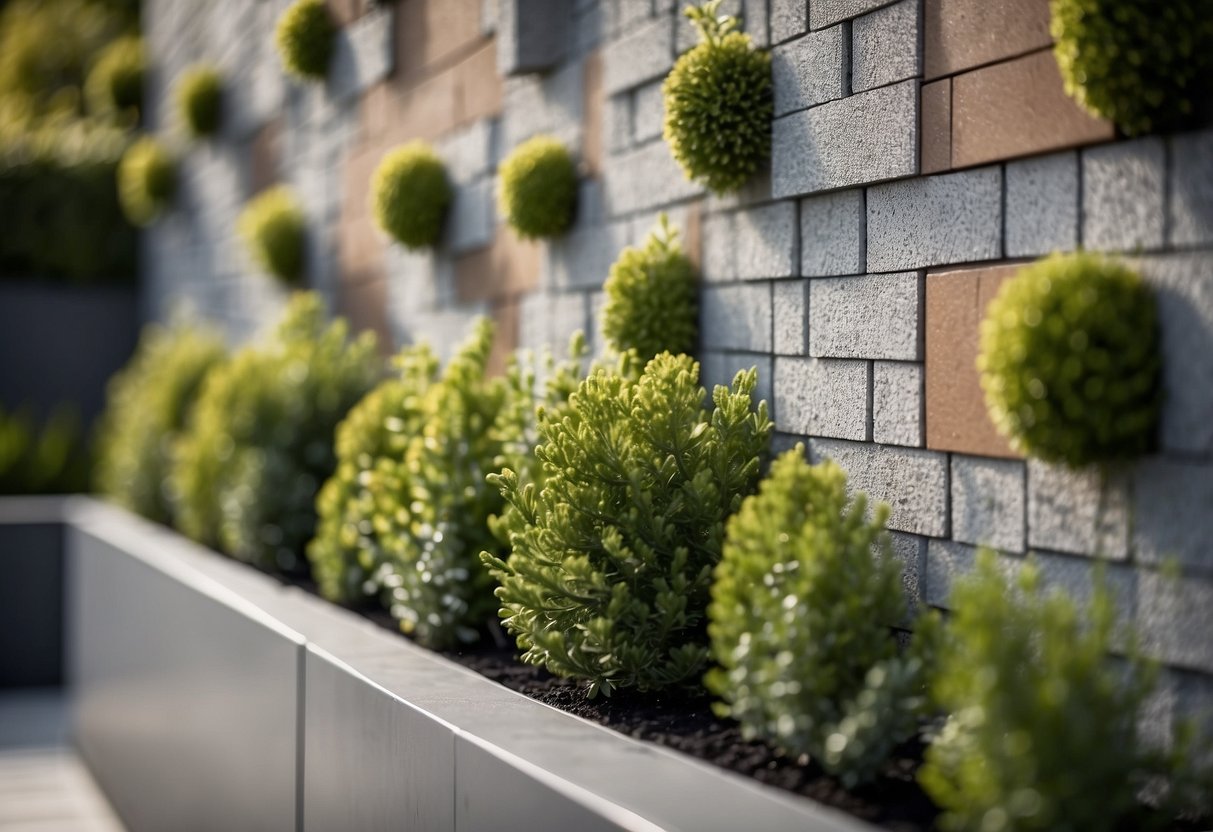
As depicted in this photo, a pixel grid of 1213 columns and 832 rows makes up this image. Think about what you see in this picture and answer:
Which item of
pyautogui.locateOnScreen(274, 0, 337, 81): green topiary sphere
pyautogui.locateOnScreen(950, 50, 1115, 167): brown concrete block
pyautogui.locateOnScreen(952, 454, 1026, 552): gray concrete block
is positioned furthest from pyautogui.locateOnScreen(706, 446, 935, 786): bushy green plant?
pyautogui.locateOnScreen(274, 0, 337, 81): green topiary sphere

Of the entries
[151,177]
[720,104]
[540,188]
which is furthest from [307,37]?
[151,177]

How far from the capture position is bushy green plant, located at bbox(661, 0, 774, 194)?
2740mm

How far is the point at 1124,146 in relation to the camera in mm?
1978

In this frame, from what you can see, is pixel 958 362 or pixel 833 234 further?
pixel 833 234

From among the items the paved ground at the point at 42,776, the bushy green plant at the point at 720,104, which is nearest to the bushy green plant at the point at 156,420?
the paved ground at the point at 42,776

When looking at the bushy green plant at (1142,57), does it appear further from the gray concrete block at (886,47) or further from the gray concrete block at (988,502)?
the gray concrete block at (988,502)

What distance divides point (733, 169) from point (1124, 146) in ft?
3.22

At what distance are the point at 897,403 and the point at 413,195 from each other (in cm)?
240

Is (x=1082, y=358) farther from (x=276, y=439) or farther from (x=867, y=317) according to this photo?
(x=276, y=439)

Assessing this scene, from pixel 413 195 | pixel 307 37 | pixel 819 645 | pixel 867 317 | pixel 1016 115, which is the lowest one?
pixel 819 645

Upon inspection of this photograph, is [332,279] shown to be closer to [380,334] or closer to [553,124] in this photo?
[380,334]

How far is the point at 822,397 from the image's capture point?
267 cm

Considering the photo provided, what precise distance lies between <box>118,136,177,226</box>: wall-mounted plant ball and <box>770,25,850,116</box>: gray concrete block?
6.44 meters

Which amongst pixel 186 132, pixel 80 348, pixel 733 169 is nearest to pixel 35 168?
pixel 80 348
